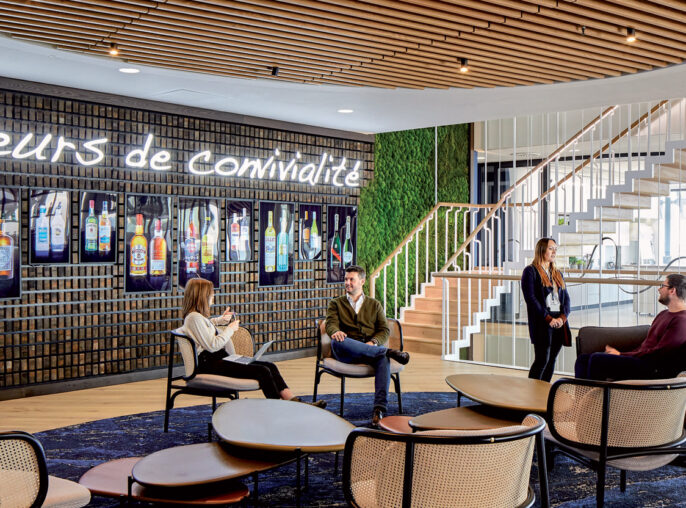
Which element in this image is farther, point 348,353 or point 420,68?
point 420,68

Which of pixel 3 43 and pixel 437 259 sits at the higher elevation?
pixel 3 43

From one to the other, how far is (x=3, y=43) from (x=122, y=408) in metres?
3.18

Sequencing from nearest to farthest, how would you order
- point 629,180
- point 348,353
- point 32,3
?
point 32,3, point 348,353, point 629,180

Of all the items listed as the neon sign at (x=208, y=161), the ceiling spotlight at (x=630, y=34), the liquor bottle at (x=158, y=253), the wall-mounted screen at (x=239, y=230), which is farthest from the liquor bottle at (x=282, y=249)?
the ceiling spotlight at (x=630, y=34)

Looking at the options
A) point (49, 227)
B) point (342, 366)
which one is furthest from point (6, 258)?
point (342, 366)

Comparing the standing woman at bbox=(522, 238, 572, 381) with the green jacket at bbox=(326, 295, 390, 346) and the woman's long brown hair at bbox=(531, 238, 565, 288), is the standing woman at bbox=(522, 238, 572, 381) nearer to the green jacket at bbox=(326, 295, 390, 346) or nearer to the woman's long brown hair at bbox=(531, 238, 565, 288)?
the woman's long brown hair at bbox=(531, 238, 565, 288)

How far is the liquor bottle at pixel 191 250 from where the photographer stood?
834 centimetres

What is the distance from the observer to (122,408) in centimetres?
664

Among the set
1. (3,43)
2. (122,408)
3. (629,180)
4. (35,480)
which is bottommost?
(122,408)

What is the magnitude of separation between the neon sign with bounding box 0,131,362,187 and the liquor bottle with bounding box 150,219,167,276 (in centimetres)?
68

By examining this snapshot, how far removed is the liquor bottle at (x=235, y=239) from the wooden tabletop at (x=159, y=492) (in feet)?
16.2

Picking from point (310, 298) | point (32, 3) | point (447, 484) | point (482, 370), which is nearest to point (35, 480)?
point (447, 484)

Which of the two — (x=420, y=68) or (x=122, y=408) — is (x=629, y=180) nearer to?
(x=420, y=68)

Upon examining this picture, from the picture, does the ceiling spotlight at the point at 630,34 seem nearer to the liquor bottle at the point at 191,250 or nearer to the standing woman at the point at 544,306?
the standing woman at the point at 544,306
